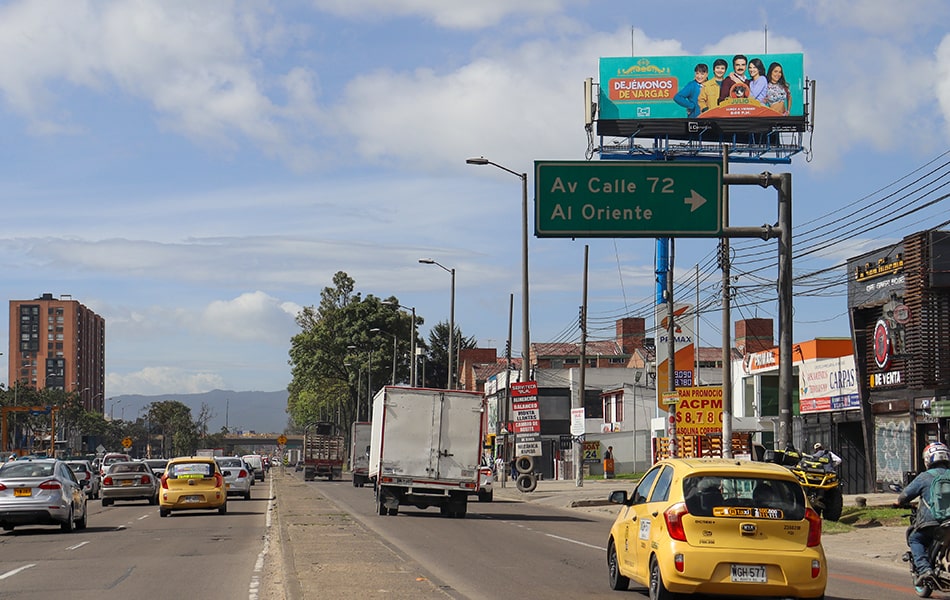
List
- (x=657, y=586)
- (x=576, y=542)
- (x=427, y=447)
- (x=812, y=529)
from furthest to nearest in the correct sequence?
(x=427, y=447), (x=576, y=542), (x=657, y=586), (x=812, y=529)

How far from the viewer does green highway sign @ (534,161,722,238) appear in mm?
22781

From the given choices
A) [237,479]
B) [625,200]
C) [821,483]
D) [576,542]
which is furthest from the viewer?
[237,479]

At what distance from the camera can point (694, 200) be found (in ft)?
75.2

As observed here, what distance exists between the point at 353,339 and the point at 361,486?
4337cm

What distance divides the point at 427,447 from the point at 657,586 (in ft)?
64.7

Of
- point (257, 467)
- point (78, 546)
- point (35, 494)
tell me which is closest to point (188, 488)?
point (35, 494)

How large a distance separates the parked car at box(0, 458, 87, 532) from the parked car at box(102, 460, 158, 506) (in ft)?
49.2

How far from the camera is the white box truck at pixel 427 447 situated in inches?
1260

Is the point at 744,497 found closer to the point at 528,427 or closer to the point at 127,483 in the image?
the point at 528,427

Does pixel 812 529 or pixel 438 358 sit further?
pixel 438 358

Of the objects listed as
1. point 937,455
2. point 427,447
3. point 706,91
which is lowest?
point 427,447

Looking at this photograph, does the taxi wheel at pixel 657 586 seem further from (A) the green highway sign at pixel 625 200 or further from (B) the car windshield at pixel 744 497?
(A) the green highway sign at pixel 625 200

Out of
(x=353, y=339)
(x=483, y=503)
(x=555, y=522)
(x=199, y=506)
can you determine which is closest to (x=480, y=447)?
(x=555, y=522)

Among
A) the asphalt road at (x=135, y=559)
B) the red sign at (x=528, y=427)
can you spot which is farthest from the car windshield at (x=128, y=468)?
the red sign at (x=528, y=427)
